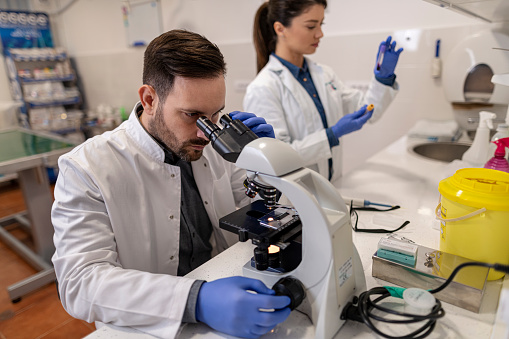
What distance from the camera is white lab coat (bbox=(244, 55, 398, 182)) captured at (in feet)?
5.41

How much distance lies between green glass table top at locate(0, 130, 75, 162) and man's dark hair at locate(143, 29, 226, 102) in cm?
165

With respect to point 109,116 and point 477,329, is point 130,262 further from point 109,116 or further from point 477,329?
point 109,116

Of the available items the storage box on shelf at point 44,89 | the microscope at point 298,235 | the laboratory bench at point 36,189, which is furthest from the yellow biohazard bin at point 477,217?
the storage box on shelf at point 44,89

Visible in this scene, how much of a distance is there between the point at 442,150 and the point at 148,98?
1690 mm

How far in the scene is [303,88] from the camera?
5.98ft

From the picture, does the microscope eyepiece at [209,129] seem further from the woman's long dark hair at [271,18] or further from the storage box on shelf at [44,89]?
the storage box on shelf at [44,89]

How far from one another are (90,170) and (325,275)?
71 cm

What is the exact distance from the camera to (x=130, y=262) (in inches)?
41.5

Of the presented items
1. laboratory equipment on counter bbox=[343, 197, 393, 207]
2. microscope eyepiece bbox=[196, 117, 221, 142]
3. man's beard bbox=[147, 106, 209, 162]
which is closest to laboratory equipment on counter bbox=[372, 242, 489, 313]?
laboratory equipment on counter bbox=[343, 197, 393, 207]

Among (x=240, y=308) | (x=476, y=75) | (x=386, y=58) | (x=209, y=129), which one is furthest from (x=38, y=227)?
(x=476, y=75)

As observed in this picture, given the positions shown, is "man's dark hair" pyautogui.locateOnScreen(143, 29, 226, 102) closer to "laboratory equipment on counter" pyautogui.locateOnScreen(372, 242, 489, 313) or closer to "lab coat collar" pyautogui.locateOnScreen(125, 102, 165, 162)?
"lab coat collar" pyautogui.locateOnScreen(125, 102, 165, 162)

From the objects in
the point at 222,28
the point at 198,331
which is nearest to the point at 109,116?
the point at 222,28

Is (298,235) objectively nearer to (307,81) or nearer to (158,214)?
(158,214)

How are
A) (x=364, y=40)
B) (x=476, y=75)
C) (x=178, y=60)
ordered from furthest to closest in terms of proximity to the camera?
(x=364, y=40), (x=476, y=75), (x=178, y=60)
